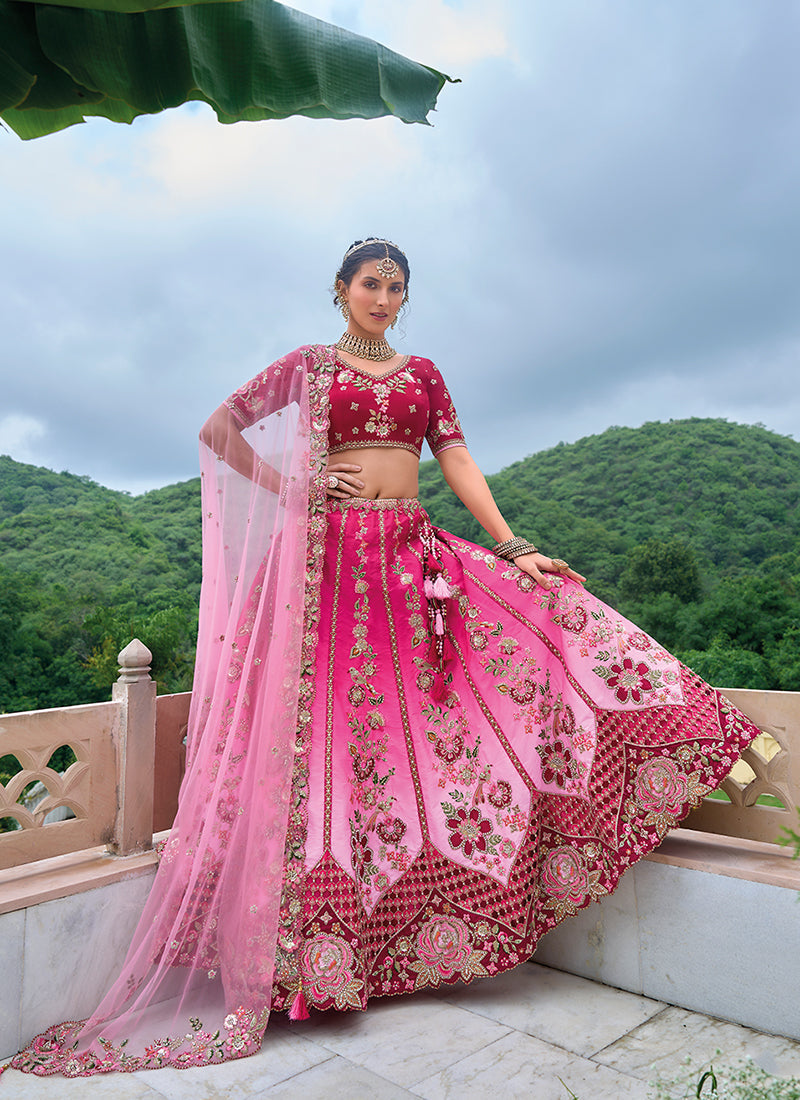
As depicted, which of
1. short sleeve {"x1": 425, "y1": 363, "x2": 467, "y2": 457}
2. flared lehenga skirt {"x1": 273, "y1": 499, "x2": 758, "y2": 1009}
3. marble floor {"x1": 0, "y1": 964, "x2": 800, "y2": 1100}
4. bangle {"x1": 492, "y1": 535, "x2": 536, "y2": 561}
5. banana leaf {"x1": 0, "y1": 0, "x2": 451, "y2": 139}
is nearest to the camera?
banana leaf {"x1": 0, "y1": 0, "x2": 451, "y2": 139}

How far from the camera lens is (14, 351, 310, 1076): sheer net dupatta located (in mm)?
2123

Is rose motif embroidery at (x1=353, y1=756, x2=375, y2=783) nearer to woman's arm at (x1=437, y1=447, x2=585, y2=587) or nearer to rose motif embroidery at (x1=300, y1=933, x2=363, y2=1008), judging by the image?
rose motif embroidery at (x1=300, y1=933, x2=363, y2=1008)

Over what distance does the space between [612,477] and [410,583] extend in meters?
22.9

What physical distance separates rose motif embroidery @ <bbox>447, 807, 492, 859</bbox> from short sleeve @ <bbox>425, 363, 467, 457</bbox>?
3.98 feet

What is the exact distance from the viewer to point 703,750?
7.59 ft

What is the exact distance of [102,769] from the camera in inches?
101

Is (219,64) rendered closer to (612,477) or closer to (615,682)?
(615,682)

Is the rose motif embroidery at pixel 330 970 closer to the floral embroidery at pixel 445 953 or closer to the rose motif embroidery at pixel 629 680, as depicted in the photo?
the floral embroidery at pixel 445 953

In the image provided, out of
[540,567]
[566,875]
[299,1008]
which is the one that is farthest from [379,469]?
[299,1008]

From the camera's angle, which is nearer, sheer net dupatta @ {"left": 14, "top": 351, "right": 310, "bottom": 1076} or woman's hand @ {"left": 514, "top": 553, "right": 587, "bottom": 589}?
sheer net dupatta @ {"left": 14, "top": 351, "right": 310, "bottom": 1076}

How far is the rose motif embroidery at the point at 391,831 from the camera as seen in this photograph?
2.35 meters

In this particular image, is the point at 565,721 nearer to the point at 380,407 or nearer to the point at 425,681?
the point at 425,681

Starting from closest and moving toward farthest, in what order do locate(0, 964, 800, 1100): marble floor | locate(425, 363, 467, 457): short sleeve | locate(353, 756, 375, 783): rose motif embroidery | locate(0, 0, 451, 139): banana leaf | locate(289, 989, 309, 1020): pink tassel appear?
locate(0, 0, 451, 139): banana leaf
locate(0, 964, 800, 1100): marble floor
locate(289, 989, 309, 1020): pink tassel
locate(353, 756, 375, 783): rose motif embroidery
locate(425, 363, 467, 457): short sleeve

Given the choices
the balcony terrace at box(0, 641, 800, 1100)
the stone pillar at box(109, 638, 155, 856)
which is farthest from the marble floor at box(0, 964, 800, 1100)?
the stone pillar at box(109, 638, 155, 856)
